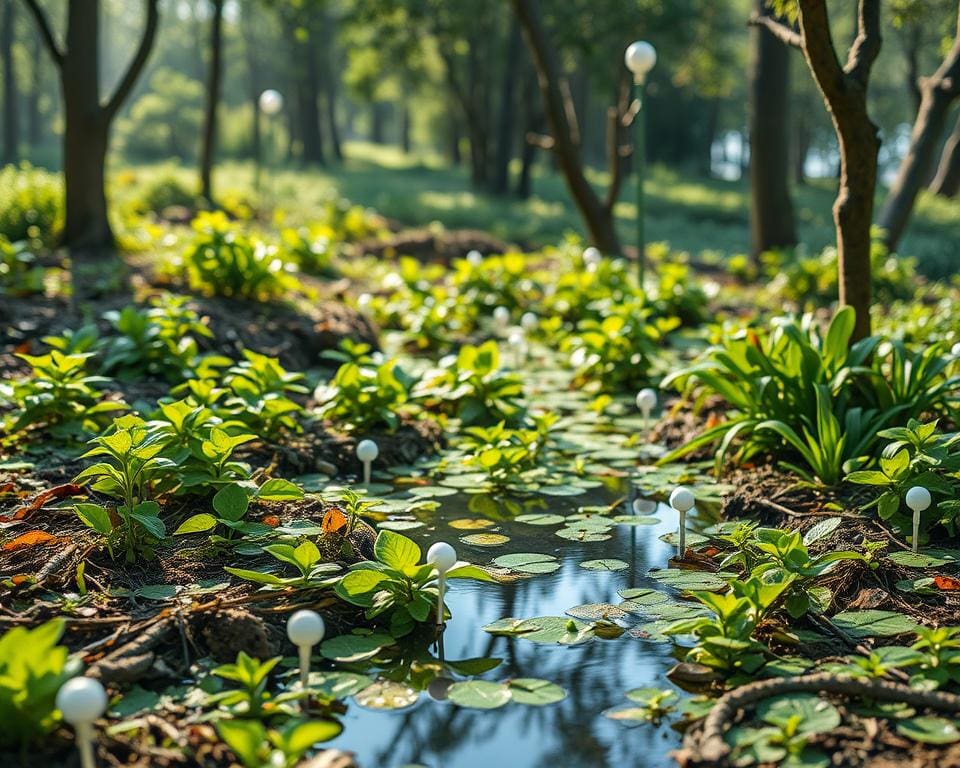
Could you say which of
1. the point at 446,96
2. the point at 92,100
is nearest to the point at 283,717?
the point at 92,100

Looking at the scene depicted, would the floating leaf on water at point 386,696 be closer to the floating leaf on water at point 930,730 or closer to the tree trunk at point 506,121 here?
the floating leaf on water at point 930,730

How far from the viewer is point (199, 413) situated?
3988 mm

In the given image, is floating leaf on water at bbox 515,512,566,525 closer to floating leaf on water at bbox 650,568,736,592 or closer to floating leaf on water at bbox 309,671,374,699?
floating leaf on water at bbox 650,568,736,592

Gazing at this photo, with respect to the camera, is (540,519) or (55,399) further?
(55,399)

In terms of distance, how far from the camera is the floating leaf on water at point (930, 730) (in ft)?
8.23

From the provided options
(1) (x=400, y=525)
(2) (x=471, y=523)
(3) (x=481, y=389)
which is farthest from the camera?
(3) (x=481, y=389)

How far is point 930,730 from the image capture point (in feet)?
8.38

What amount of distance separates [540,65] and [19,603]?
8903 millimetres

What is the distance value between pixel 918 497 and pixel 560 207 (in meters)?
17.8

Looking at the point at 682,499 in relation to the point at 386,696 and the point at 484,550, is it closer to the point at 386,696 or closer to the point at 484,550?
the point at 484,550

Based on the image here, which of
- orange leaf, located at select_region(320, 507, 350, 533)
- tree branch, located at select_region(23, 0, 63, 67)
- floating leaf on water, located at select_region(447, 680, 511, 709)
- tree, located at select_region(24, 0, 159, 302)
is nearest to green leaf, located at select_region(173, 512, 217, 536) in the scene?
orange leaf, located at select_region(320, 507, 350, 533)

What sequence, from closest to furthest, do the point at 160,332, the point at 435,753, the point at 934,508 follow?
the point at 435,753
the point at 934,508
the point at 160,332

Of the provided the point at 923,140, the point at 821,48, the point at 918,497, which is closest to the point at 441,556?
the point at 918,497

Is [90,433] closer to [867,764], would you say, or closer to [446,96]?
[867,764]
